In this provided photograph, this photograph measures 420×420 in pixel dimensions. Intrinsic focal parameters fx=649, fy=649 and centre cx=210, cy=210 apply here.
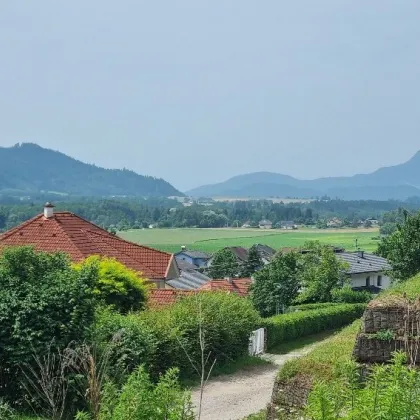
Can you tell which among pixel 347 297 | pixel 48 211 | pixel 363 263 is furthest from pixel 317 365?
pixel 363 263

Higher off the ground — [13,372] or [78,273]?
[78,273]

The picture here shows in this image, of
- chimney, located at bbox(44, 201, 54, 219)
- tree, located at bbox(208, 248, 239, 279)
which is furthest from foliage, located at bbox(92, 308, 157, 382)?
tree, located at bbox(208, 248, 239, 279)

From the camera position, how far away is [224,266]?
74.3 meters

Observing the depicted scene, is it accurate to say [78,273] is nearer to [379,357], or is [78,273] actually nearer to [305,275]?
[379,357]

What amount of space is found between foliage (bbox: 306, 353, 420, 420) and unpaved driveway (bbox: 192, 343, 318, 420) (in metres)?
9.16

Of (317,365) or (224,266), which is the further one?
(224,266)

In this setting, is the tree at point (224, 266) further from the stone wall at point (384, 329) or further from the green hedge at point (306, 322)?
the stone wall at point (384, 329)

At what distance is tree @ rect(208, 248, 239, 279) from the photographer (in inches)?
2900

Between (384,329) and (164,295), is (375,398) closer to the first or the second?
(384,329)

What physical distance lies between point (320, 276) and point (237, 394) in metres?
20.4

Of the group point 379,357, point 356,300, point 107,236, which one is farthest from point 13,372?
point 356,300

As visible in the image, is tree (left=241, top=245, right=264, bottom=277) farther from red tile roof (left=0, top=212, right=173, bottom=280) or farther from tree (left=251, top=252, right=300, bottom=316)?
red tile roof (left=0, top=212, right=173, bottom=280)

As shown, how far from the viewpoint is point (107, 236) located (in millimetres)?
25188

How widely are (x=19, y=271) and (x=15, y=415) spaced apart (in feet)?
9.72
